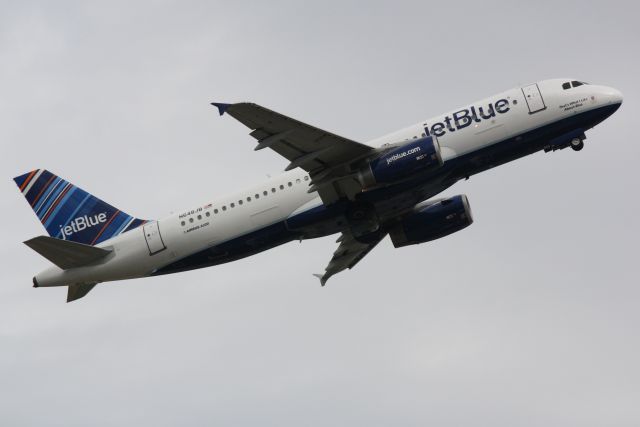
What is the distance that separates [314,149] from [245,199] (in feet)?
16.7

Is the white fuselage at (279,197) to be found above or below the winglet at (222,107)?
below

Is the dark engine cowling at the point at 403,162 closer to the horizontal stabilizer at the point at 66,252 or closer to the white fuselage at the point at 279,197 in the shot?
the white fuselage at the point at 279,197

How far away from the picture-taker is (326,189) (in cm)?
5088

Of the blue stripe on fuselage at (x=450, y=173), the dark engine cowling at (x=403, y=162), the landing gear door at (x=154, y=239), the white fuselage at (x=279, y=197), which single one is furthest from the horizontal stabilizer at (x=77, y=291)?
the dark engine cowling at (x=403, y=162)

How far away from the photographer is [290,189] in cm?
5219

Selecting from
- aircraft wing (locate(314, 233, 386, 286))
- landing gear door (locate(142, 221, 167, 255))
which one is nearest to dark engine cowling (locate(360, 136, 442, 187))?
aircraft wing (locate(314, 233, 386, 286))

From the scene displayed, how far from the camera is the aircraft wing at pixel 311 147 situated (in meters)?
46.8

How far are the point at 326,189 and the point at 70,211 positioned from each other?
14.6 metres

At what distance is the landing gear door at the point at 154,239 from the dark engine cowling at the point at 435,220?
1273 cm

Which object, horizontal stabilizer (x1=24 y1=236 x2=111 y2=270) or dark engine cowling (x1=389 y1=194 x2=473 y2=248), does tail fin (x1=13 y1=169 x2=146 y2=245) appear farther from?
dark engine cowling (x1=389 y1=194 x2=473 y2=248)

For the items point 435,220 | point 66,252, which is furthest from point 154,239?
point 435,220

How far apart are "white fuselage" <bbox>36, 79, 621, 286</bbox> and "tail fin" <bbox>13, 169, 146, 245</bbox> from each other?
44.4 inches

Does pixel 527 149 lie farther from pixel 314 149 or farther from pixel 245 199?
pixel 245 199

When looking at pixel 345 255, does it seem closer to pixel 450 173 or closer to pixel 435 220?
pixel 435 220
